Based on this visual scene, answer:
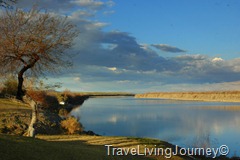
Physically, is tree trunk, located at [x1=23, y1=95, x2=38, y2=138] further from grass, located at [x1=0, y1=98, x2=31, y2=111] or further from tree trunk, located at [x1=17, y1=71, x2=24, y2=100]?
grass, located at [x1=0, y1=98, x2=31, y2=111]

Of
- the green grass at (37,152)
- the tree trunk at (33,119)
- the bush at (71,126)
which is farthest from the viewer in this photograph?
the bush at (71,126)

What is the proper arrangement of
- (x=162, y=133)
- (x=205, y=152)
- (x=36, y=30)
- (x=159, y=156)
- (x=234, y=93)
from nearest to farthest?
(x=159, y=156), (x=36, y=30), (x=205, y=152), (x=162, y=133), (x=234, y=93)

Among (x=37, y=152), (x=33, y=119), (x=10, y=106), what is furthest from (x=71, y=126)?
(x=37, y=152)

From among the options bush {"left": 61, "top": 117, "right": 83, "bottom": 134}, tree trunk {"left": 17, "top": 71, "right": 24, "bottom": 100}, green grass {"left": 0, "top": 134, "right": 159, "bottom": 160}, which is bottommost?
bush {"left": 61, "top": 117, "right": 83, "bottom": 134}

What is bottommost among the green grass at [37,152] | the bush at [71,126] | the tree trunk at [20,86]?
the bush at [71,126]

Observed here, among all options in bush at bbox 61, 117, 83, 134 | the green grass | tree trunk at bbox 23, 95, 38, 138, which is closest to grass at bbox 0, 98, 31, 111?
bush at bbox 61, 117, 83, 134

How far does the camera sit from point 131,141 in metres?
23.0

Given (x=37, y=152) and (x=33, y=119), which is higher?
(x=33, y=119)

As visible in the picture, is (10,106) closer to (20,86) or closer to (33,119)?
(20,86)

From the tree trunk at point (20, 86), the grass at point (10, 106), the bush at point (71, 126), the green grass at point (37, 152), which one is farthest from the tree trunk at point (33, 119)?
the grass at point (10, 106)

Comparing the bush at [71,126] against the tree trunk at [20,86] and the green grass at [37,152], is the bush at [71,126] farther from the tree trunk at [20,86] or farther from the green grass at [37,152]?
the green grass at [37,152]

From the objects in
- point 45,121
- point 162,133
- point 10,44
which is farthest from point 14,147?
point 162,133

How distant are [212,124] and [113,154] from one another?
28324 mm

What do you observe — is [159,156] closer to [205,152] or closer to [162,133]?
[205,152]
